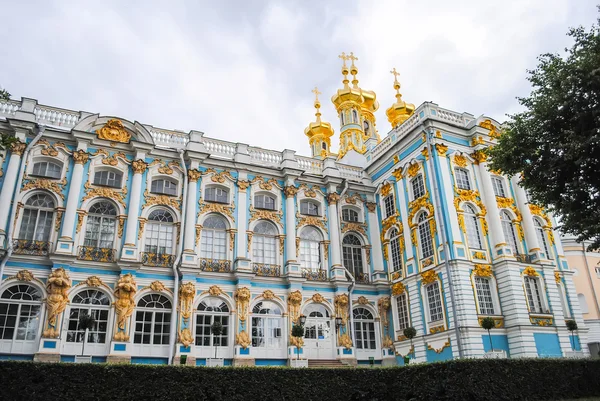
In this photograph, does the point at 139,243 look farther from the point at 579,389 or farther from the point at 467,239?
the point at 579,389

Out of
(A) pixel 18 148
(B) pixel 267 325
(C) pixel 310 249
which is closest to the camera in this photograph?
(A) pixel 18 148

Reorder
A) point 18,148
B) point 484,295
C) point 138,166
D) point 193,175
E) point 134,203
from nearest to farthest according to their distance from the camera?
point 18,148 → point 484,295 → point 134,203 → point 138,166 → point 193,175

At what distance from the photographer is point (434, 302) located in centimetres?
1966

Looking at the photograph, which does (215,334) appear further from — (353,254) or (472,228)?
(472,228)

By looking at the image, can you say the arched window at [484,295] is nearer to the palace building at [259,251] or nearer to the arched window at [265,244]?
the palace building at [259,251]

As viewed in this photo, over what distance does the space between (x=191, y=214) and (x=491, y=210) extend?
1237 cm

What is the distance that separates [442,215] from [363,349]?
6.72 m

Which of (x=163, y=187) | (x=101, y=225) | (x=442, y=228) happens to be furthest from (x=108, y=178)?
(x=442, y=228)

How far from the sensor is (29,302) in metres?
17.1

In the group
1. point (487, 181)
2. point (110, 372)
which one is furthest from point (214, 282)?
point (487, 181)

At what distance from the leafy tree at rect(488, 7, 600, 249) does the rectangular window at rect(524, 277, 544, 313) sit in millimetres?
6287

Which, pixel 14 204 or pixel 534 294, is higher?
pixel 14 204

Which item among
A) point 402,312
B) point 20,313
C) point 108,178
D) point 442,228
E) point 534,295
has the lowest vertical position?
point 20,313

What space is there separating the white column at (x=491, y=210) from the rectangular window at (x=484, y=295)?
122 cm
